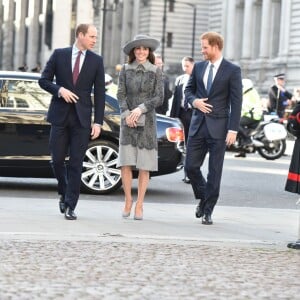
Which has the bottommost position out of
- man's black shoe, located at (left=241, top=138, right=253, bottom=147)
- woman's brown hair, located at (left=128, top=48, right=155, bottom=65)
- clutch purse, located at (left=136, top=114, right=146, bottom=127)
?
man's black shoe, located at (left=241, top=138, right=253, bottom=147)

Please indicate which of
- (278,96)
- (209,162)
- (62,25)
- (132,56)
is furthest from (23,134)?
(62,25)

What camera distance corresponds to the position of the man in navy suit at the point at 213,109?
10398 millimetres

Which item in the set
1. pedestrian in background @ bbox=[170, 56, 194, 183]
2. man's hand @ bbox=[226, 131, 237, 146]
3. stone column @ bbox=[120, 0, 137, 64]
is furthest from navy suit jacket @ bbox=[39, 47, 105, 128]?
stone column @ bbox=[120, 0, 137, 64]

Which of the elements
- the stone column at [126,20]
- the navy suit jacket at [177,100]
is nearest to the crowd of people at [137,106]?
the navy suit jacket at [177,100]

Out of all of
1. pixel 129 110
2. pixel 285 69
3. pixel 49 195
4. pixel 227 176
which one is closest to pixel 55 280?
pixel 129 110

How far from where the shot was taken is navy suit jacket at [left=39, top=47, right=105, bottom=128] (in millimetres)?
10328

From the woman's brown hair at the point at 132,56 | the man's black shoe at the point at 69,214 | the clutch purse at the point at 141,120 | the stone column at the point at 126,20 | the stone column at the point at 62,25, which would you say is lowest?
the man's black shoe at the point at 69,214

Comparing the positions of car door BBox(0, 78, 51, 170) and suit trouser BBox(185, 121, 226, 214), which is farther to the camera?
car door BBox(0, 78, 51, 170)

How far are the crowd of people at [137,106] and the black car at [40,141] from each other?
2580 millimetres

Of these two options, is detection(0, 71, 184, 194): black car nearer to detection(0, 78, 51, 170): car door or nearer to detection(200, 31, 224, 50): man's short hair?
detection(0, 78, 51, 170): car door

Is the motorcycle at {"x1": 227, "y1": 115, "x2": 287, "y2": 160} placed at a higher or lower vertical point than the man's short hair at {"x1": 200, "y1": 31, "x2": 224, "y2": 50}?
lower

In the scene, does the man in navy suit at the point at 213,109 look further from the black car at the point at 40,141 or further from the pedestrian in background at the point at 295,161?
the black car at the point at 40,141

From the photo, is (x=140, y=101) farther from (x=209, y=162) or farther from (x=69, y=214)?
(x=69, y=214)

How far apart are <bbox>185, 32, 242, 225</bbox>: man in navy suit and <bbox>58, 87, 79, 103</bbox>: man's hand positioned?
1080 millimetres
